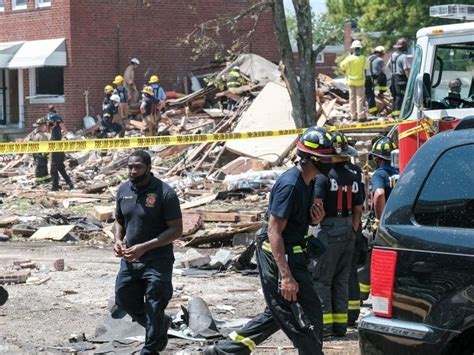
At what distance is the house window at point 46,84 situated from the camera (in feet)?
113

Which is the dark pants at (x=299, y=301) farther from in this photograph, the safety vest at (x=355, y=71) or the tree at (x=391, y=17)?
the tree at (x=391, y=17)

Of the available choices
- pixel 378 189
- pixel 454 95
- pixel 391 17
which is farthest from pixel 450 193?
pixel 391 17

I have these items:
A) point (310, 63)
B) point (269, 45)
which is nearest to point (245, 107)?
point (310, 63)

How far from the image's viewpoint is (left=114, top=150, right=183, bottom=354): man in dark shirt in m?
7.80

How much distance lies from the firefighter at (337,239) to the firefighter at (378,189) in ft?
2.36

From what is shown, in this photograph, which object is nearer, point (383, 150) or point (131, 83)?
point (383, 150)

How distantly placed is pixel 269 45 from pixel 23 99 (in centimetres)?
916

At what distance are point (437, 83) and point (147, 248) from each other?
220 inches

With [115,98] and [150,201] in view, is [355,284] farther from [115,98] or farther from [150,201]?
[115,98]

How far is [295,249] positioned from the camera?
6.92 meters

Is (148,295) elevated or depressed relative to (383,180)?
depressed

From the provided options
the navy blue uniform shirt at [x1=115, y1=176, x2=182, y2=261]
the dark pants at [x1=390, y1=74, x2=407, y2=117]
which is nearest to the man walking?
the dark pants at [x1=390, y1=74, x2=407, y2=117]

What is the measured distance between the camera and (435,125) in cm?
1180

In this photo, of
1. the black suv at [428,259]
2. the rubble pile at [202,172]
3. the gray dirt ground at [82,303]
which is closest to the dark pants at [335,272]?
the gray dirt ground at [82,303]
